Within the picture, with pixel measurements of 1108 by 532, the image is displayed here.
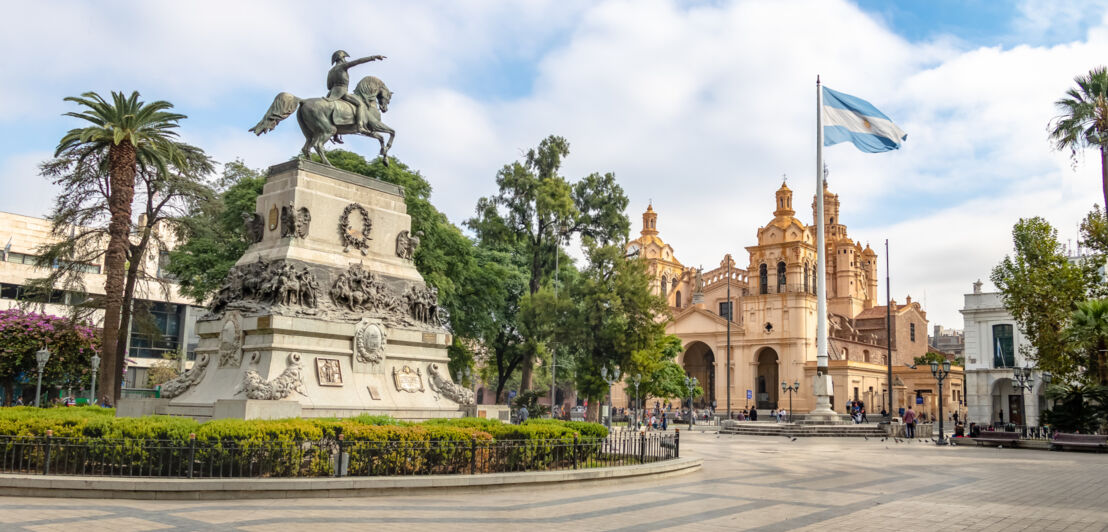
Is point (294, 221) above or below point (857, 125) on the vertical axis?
below

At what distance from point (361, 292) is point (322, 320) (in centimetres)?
139

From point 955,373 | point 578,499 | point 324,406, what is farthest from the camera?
point 955,373

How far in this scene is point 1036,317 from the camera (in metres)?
33.3

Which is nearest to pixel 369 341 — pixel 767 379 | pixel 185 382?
pixel 185 382

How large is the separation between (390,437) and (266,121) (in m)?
9.36

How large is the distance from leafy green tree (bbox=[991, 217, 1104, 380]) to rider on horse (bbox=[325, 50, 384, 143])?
1050 inches

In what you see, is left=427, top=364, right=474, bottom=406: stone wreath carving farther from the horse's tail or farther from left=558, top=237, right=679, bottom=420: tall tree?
left=558, top=237, right=679, bottom=420: tall tree

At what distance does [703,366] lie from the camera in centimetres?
7888

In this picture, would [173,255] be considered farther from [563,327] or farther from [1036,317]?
[1036,317]

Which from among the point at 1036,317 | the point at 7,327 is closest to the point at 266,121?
the point at 7,327

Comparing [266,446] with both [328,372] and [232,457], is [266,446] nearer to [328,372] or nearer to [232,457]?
[232,457]

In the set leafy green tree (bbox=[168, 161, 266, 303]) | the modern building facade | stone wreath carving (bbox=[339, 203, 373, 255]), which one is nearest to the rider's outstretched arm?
stone wreath carving (bbox=[339, 203, 373, 255])

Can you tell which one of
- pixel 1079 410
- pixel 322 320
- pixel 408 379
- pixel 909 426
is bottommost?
pixel 909 426

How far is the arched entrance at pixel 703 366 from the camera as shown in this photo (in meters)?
78.2
